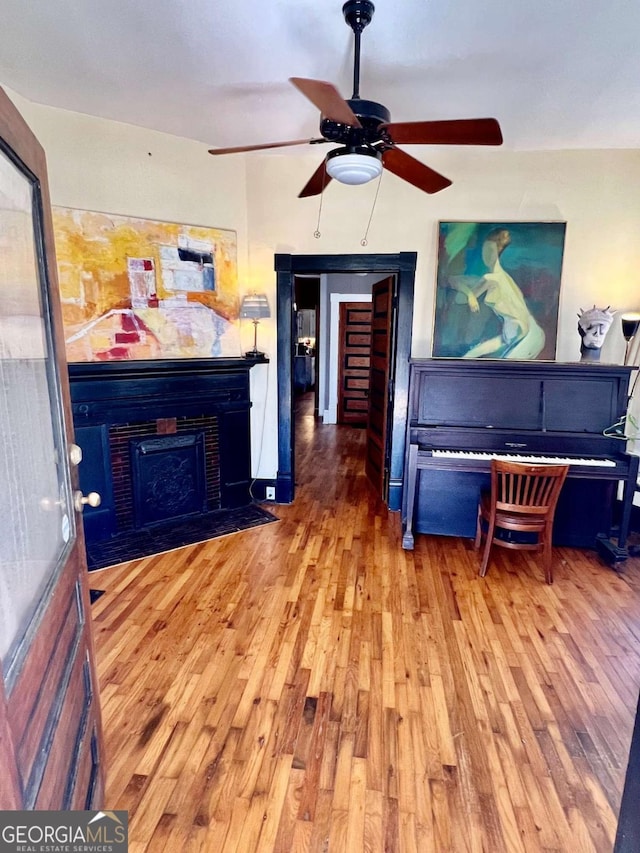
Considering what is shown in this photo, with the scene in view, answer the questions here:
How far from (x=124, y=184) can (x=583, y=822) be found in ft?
13.4

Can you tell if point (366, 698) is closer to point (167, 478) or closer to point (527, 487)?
point (527, 487)

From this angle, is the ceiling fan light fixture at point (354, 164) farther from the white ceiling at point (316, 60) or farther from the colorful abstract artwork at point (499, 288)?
the colorful abstract artwork at point (499, 288)

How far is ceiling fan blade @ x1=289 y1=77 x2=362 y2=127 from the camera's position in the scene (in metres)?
1.42

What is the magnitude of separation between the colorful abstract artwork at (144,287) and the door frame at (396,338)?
0.41 meters

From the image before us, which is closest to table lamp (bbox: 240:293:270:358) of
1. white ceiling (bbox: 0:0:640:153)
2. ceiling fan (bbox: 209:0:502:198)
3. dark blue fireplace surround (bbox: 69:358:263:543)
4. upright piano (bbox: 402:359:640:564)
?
dark blue fireplace surround (bbox: 69:358:263:543)

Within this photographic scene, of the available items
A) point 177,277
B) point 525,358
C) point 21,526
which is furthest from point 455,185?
point 21,526

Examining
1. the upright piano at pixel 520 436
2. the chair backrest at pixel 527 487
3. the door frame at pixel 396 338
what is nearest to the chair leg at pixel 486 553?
the chair backrest at pixel 527 487

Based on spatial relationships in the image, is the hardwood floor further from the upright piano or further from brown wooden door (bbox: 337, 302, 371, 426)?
brown wooden door (bbox: 337, 302, 371, 426)

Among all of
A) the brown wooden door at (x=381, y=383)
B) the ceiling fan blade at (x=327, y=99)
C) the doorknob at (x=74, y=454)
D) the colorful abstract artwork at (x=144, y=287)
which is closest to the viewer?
the doorknob at (x=74, y=454)

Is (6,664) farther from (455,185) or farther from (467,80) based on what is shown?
(455,185)

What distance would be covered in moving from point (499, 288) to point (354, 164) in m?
2.09

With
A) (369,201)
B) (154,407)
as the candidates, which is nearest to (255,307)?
(154,407)

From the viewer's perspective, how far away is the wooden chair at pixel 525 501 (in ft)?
8.65

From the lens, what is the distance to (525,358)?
11.7 ft
